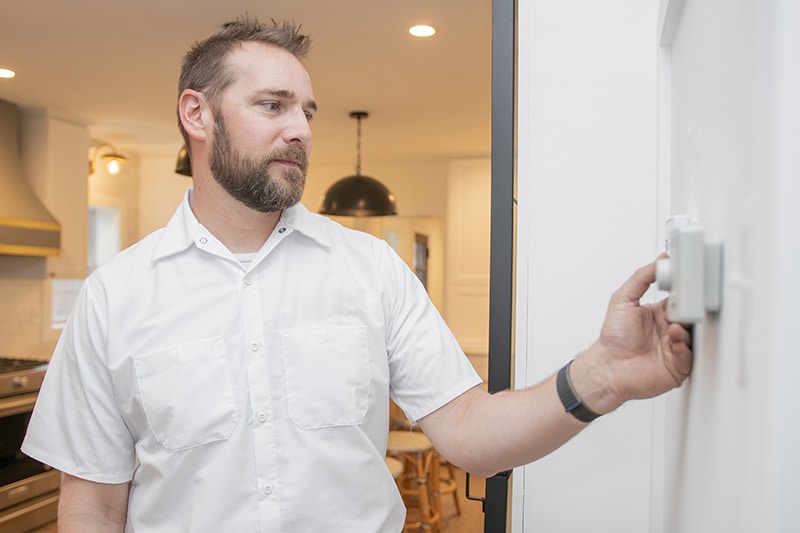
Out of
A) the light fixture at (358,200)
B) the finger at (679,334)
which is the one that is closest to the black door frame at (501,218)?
the finger at (679,334)

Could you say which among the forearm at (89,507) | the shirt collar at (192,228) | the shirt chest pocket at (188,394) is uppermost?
the shirt collar at (192,228)

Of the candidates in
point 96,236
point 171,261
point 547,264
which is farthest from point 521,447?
point 96,236

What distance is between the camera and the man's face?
127 cm

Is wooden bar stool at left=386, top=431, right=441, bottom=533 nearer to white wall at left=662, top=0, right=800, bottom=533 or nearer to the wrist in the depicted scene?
the wrist

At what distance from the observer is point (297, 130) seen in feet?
4.17

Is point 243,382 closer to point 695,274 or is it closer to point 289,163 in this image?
point 289,163

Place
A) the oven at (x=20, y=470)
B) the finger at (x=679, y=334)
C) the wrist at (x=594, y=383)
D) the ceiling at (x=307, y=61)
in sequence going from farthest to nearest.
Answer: the oven at (x=20, y=470) < the ceiling at (x=307, y=61) < the wrist at (x=594, y=383) < the finger at (x=679, y=334)

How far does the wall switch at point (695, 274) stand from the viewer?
1.69 feet

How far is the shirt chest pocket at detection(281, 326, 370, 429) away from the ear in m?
0.42

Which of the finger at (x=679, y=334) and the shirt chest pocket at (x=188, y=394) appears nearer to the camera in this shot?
the finger at (x=679, y=334)

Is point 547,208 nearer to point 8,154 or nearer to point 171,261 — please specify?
point 171,261

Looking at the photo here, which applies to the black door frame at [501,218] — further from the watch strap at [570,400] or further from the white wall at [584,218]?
the watch strap at [570,400]

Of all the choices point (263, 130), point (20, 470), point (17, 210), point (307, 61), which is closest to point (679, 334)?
point (263, 130)

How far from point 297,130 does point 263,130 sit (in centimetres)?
6
